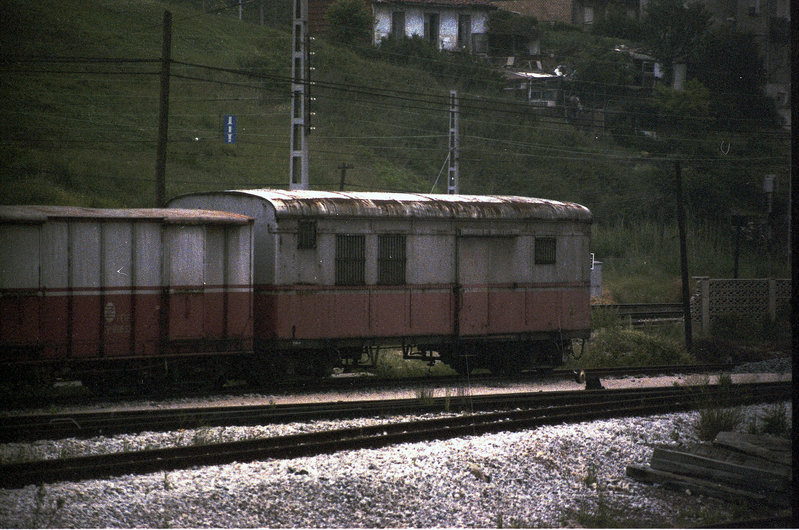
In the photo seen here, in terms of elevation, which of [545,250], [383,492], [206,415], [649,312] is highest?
[545,250]

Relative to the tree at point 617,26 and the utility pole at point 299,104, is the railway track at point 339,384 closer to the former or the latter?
the utility pole at point 299,104

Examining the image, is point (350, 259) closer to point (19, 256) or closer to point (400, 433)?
point (400, 433)

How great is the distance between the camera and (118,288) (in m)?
14.1

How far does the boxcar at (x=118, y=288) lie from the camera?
516 inches

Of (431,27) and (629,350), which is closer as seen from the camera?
(629,350)

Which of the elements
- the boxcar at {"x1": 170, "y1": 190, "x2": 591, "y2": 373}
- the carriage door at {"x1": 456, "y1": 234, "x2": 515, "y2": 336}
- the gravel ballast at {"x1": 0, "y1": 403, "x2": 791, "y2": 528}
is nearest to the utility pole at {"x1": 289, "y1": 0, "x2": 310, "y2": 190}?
the boxcar at {"x1": 170, "y1": 190, "x2": 591, "y2": 373}

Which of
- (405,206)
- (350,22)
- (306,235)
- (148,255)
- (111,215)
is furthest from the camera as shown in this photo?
(350,22)

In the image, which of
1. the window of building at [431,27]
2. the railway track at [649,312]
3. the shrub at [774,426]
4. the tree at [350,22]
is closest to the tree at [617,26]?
the window of building at [431,27]

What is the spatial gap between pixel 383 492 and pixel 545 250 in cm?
1073

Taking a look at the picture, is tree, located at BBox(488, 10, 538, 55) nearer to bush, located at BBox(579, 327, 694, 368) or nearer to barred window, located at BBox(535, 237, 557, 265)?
bush, located at BBox(579, 327, 694, 368)

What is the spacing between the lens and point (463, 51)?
67.3 metres

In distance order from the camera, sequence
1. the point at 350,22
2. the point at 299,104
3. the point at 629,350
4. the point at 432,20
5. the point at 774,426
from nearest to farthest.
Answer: the point at 774,426, the point at 629,350, the point at 299,104, the point at 350,22, the point at 432,20

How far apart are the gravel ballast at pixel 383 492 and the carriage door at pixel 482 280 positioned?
621 centimetres

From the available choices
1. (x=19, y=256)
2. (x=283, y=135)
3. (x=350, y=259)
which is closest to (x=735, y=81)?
(x=283, y=135)
